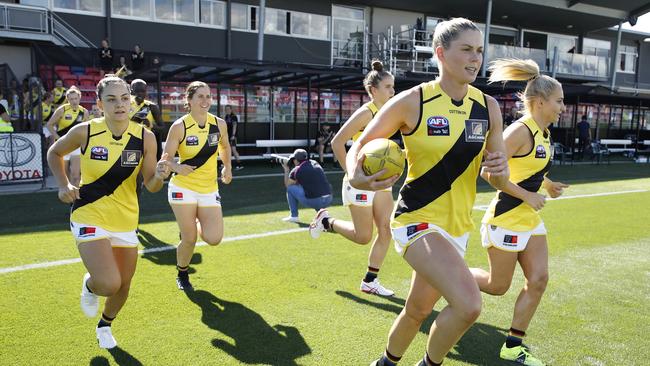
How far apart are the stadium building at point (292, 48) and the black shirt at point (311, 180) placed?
808cm

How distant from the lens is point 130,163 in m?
4.35

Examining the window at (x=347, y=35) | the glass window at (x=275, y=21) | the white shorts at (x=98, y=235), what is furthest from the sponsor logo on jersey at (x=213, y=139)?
the window at (x=347, y=35)

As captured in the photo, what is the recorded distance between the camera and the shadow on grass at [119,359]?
12.9 feet

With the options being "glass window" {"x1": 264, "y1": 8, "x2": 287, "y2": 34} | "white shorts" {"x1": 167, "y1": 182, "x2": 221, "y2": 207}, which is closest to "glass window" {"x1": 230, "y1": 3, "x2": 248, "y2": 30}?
"glass window" {"x1": 264, "y1": 8, "x2": 287, "y2": 34}

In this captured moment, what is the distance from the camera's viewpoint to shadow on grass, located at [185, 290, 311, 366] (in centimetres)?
411

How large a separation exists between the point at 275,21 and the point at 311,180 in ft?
61.7

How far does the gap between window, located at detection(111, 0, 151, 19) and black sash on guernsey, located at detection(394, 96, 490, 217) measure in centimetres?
2171

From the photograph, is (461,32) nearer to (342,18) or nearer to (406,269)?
(406,269)

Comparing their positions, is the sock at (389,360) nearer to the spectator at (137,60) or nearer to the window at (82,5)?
the spectator at (137,60)

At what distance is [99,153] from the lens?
4.23 m

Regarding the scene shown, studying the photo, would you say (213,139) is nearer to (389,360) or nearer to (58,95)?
(389,360)

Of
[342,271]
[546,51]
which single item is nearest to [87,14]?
[342,271]

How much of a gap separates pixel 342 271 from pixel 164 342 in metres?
2.68

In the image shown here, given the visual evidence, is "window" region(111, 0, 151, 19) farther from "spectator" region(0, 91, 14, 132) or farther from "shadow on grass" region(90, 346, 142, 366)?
"shadow on grass" region(90, 346, 142, 366)
